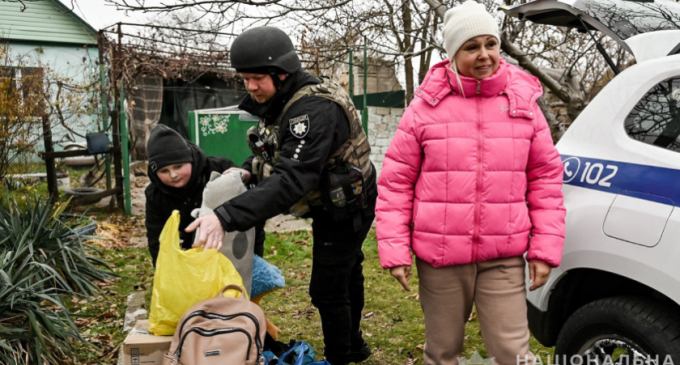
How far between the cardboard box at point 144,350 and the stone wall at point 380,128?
6.31 m

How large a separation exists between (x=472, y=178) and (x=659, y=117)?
0.79 m

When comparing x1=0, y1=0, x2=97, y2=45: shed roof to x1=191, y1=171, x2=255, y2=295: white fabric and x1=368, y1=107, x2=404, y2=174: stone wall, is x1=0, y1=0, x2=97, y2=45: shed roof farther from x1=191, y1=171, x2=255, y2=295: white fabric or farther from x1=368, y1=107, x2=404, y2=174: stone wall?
x1=191, y1=171, x2=255, y2=295: white fabric

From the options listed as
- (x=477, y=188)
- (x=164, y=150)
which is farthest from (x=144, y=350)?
(x=477, y=188)

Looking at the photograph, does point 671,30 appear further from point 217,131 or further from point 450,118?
point 217,131

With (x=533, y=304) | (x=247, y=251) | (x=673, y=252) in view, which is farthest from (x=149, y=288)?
(x=673, y=252)

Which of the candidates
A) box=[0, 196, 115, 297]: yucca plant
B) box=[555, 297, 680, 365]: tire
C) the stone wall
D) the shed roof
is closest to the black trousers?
box=[555, 297, 680, 365]: tire

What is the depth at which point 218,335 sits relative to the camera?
2381 millimetres

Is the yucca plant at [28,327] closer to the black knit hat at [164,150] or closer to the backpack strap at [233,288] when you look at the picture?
the black knit hat at [164,150]

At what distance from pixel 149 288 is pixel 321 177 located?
3104 mm

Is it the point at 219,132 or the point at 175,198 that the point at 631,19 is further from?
the point at 219,132

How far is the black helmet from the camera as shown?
2680 mm

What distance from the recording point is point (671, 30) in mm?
2471

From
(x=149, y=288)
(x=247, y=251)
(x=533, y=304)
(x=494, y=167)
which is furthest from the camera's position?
(x=149, y=288)

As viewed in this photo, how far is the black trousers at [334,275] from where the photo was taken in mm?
2989
